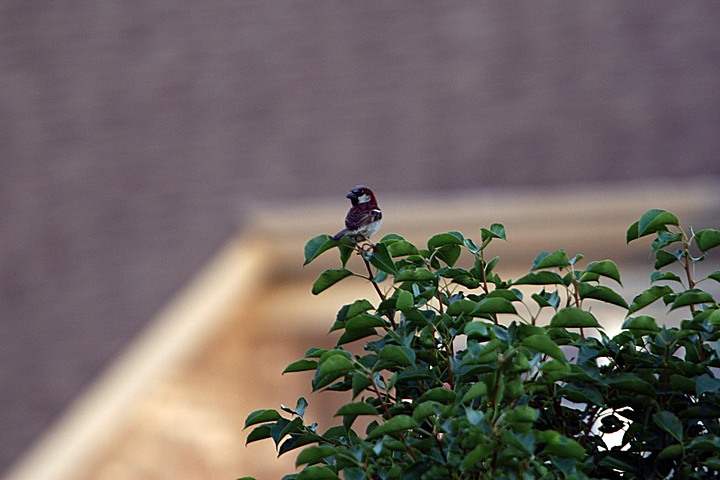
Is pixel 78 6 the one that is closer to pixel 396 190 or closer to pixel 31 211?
pixel 31 211

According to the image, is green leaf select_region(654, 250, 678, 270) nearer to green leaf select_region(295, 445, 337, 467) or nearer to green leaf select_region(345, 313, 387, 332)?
green leaf select_region(345, 313, 387, 332)

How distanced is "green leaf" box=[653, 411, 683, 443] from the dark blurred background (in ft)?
18.3

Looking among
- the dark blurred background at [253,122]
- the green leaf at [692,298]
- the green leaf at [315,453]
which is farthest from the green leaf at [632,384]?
the dark blurred background at [253,122]

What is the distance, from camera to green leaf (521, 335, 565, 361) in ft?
4.74

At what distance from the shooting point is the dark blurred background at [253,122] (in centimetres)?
725

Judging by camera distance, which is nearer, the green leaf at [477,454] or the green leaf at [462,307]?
the green leaf at [477,454]

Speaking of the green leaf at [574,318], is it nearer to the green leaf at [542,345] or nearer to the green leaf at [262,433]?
the green leaf at [542,345]

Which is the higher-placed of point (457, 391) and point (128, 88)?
point (128, 88)

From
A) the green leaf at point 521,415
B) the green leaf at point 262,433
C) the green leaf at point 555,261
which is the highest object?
the green leaf at point 555,261

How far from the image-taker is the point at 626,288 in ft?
21.4

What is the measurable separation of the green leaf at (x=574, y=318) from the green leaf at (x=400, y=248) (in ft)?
0.92

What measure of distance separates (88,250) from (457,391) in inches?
276

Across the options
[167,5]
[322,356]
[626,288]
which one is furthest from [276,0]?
[322,356]

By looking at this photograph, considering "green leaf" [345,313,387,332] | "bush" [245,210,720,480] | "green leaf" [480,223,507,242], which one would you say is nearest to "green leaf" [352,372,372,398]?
"bush" [245,210,720,480]
